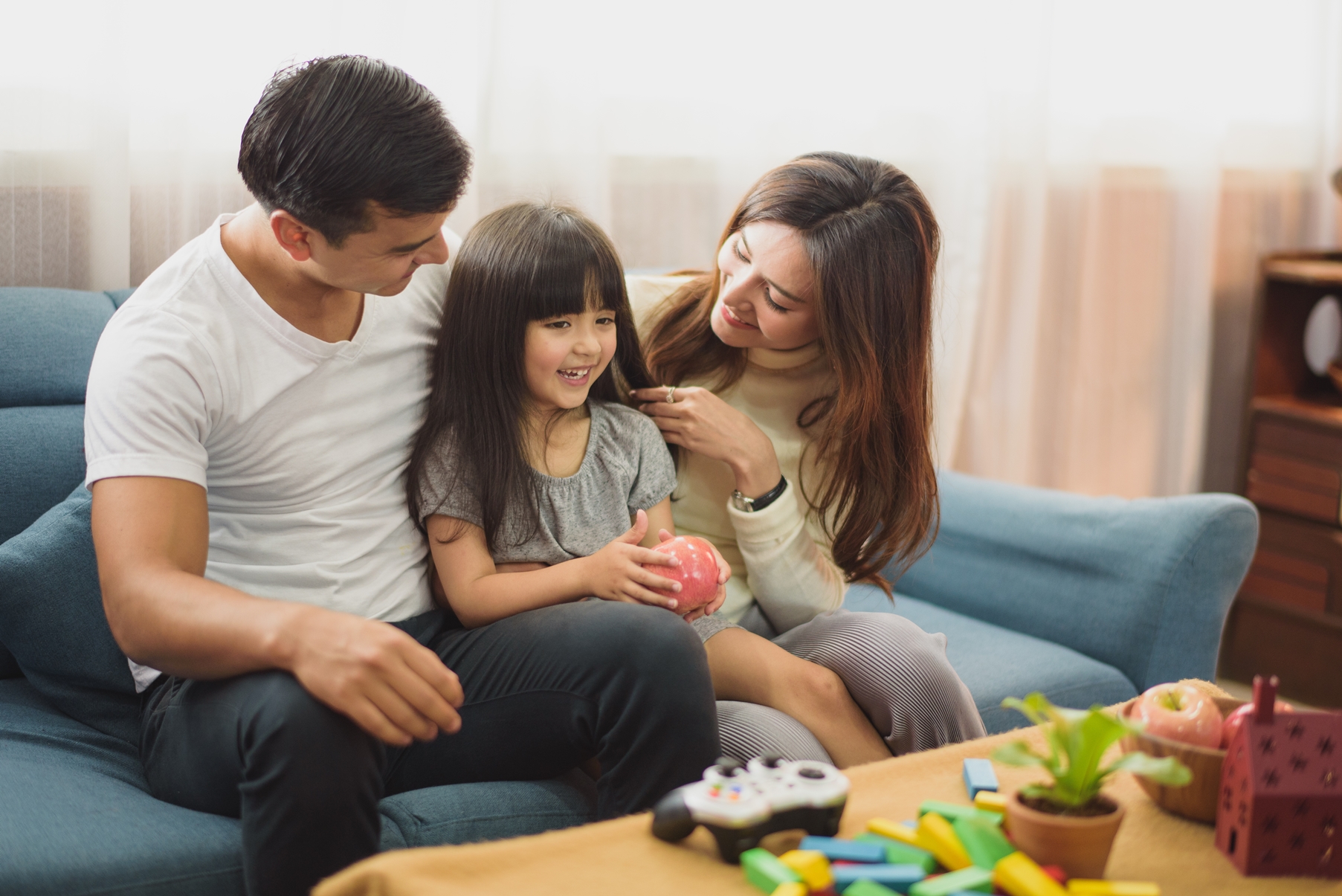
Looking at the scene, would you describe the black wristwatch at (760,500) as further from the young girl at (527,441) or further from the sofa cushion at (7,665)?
the sofa cushion at (7,665)

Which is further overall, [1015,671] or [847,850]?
[1015,671]

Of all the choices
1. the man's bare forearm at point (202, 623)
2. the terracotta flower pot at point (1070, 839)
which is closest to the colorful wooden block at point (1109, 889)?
the terracotta flower pot at point (1070, 839)

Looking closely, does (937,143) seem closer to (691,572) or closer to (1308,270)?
(1308,270)

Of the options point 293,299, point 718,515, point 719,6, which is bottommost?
point 718,515

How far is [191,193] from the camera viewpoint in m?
1.79

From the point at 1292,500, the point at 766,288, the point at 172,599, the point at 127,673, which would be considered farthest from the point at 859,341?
the point at 1292,500

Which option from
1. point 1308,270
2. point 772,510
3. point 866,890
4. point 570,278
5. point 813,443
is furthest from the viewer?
point 1308,270

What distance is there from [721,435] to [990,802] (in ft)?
2.10

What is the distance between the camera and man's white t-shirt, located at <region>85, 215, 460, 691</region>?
3.76ft

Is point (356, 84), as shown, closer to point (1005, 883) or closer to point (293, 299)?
point (293, 299)

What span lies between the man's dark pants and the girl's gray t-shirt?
12 centimetres

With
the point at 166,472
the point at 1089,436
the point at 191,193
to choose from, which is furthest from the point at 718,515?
the point at 1089,436

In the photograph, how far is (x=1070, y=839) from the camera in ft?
2.88

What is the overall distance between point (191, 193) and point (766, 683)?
3.79 ft
